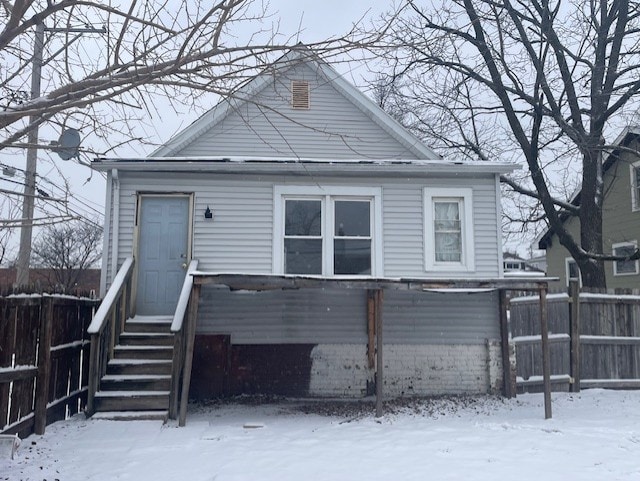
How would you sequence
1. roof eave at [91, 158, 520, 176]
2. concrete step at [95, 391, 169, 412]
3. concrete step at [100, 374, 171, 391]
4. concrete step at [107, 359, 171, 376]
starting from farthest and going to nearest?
roof eave at [91, 158, 520, 176], concrete step at [107, 359, 171, 376], concrete step at [100, 374, 171, 391], concrete step at [95, 391, 169, 412]

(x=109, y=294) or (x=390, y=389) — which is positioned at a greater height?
(x=109, y=294)

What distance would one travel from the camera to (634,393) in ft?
33.2

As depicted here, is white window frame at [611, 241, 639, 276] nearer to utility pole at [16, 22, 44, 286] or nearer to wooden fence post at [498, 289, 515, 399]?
wooden fence post at [498, 289, 515, 399]

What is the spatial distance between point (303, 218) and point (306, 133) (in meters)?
1.94

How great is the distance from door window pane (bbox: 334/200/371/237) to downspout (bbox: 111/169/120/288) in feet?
12.1

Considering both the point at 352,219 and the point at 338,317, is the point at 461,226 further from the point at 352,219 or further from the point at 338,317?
the point at 338,317

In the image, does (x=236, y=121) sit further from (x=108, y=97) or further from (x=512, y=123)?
(x=512, y=123)

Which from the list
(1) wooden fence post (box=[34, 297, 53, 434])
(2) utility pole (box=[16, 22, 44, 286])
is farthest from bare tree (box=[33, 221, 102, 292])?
(1) wooden fence post (box=[34, 297, 53, 434])

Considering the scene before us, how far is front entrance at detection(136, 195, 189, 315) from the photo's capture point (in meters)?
9.77

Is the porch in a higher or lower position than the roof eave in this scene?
lower

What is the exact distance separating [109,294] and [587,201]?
10986mm

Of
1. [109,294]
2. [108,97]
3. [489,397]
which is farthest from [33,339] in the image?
[489,397]

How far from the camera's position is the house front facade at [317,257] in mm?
9820

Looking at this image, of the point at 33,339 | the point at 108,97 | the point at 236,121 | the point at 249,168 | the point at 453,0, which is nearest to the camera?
the point at 108,97
